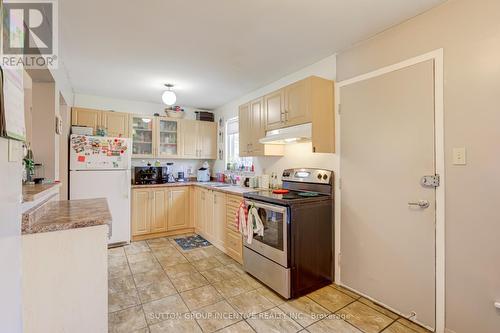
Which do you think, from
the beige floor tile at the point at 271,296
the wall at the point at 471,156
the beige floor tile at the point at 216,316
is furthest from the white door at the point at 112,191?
the wall at the point at 471,156

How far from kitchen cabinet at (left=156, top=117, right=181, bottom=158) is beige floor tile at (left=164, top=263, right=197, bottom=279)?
88.9 inches

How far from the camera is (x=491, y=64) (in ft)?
5.18

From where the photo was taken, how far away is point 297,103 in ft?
8.46

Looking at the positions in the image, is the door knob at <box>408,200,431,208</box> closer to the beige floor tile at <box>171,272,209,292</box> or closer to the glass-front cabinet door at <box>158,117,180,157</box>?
the beige floor tile at <box>171,272,209,292</box>

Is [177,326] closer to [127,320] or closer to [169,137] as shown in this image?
[127,320]

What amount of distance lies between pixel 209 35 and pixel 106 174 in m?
2.60

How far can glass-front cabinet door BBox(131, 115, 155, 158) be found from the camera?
4395 mm

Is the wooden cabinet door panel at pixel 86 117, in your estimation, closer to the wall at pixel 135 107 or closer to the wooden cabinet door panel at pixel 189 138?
the wall at pixel 135 107

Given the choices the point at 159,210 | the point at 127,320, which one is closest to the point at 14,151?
the point at 127,320

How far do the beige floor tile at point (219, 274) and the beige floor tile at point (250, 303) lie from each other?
15.9 inches

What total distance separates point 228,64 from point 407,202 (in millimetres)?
2332

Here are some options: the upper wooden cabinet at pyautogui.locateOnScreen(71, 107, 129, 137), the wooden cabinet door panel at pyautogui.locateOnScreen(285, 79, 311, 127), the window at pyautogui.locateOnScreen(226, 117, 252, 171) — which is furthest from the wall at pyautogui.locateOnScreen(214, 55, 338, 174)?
the upper wooden cabinet at pyautogui.locateOnScreen(71, 107, 129, 137)

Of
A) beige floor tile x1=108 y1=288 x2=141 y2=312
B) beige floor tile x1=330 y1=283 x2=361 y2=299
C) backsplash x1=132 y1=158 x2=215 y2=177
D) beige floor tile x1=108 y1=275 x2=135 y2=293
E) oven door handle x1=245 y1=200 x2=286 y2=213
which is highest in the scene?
backsplash x1=132 y1=158 x2=215 y2=177

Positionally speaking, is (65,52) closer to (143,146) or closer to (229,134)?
(143,146)
